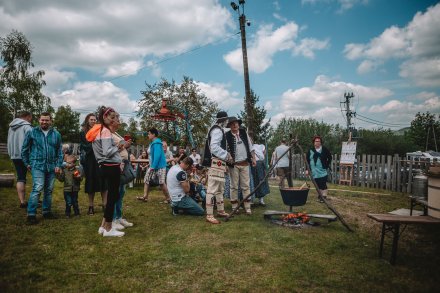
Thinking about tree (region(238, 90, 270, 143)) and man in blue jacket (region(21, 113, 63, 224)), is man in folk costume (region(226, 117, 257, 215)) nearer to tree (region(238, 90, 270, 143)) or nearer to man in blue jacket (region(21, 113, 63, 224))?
man in blue jacket (region(21, 113, 63, 224))

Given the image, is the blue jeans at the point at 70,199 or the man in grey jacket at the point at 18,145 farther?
the man in grey jacket at the point at 18,145

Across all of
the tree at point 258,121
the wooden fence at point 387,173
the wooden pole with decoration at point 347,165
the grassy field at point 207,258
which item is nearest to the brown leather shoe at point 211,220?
the grassy field at point 207,258

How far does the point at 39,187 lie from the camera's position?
15.7ft

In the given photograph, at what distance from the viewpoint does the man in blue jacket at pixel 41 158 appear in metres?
4.79

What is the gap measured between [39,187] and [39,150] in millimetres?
670

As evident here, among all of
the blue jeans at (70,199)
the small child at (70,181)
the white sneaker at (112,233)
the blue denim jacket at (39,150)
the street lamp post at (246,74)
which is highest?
the street lamp post at (246,74)

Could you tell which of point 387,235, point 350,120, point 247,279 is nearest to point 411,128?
point 350,120

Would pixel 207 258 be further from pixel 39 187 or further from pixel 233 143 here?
pixel 39 187

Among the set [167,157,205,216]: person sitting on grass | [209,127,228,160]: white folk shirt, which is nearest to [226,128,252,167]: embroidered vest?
[209,127,228,160]: white folk shirt

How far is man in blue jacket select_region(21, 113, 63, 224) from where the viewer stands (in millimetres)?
4785

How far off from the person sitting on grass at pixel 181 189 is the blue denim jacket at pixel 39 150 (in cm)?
234

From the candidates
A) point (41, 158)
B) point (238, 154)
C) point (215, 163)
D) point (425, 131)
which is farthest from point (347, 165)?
point (425, 131)

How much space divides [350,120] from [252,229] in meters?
33.6

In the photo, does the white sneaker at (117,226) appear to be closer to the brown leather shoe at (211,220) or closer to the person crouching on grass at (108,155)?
the person crouching on grass at (108,155)
